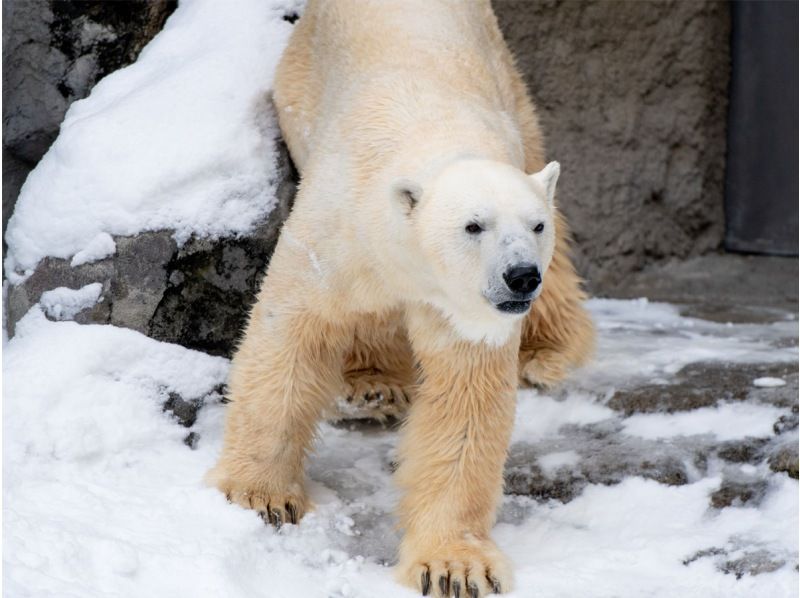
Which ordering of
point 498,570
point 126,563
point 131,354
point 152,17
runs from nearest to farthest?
point 126,563 → point 498,570 → point 131,354 → point 152,17

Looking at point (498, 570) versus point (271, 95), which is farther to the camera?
point (271, 95)

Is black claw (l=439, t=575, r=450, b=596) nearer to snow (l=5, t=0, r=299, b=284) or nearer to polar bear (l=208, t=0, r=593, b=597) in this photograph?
polar bear (l=208, t=0, r=593, b=597)

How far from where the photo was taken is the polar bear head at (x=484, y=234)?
2678mm

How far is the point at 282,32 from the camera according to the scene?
455cm

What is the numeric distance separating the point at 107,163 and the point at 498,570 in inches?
76.3

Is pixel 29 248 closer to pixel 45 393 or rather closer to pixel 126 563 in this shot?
pixel 45 393

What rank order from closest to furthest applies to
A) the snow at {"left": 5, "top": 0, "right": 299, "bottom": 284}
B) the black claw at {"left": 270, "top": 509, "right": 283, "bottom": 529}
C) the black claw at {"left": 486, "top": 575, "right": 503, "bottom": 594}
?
the black claw at {"left": 486, "top": 575, "right": 503, "bottom": 594} < the black claw at {"left": 270, "top": 509, "right": 283, "bottom": 529} < the snow at {"left": 5, "top": 0, "right": 299, "bottom": 284}

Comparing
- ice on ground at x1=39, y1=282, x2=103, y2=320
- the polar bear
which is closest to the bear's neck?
the polar bear

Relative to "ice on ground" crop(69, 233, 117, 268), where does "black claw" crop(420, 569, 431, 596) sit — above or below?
below

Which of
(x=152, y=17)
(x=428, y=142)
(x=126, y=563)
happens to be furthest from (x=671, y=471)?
(x=152, y=17)

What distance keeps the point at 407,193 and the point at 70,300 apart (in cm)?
145

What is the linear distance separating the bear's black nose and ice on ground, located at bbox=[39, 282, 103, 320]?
168cm

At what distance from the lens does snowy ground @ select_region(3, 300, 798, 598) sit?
293 centimetres

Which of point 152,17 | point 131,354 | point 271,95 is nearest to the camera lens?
point 131,354
